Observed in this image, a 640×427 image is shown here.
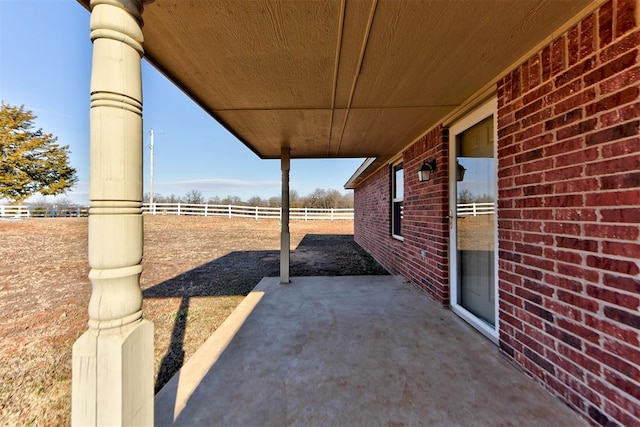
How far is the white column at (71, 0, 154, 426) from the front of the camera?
0.96 m

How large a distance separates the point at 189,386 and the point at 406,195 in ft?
13.5

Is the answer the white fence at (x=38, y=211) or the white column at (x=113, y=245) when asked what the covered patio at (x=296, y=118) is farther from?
the white fence at (x=38, y=211)

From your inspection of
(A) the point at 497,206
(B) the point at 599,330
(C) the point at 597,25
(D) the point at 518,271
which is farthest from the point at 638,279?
(C) the point at 597,25

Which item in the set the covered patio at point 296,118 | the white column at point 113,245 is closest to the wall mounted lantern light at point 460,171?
the covered patio at point 296,118

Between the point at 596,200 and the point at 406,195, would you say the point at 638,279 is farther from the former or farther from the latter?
the point at 406,195

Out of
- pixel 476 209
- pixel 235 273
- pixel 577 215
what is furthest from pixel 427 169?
pixel 235 273

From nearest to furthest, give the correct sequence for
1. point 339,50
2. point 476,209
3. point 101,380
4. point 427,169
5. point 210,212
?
point 101,380
point 339,50
point 476,209
point 427,169
point 210,212

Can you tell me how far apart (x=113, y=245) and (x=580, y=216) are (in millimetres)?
2373

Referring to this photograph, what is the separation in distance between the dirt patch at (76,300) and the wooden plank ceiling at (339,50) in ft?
7.95

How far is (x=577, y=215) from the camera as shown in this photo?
5.58 ft

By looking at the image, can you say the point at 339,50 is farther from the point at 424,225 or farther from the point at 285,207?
the point at 285,207

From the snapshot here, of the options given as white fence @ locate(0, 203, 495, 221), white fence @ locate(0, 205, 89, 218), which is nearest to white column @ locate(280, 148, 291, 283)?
white fence @ locate(0, 203, 495, 221)

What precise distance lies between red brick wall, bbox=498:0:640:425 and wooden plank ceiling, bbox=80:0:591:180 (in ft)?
0.89

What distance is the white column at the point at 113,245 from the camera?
960 millimetres
